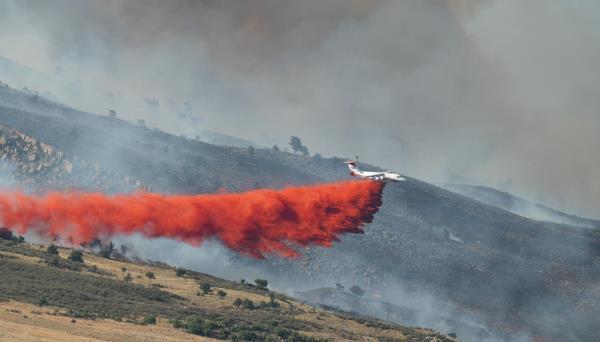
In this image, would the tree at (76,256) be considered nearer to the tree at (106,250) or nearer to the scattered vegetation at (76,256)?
the scattered vegetation at (76,256)

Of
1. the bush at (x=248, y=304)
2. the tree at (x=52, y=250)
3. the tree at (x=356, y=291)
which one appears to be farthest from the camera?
the tree at (x=356, y=291)

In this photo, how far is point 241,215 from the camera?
11269 cm

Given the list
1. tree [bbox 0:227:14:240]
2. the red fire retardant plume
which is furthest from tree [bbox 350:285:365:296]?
tree [bbox 0:227:14:240]

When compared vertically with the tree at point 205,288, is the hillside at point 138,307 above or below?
below

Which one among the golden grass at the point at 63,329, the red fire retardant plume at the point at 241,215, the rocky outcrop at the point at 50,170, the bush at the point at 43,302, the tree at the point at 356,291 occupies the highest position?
the rocky outcrop at the point at 50,170

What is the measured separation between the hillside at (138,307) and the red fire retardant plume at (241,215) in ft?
22.1

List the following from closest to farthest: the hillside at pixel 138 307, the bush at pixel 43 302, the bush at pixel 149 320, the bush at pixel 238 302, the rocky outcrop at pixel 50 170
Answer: the hillside at pixel 138 307, the bush at pixel 43 302, the bush at pixel 149 320, the bush at pixel 238 302, the rocky outcrop at pixel 50 170

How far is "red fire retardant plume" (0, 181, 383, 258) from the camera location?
10738cm

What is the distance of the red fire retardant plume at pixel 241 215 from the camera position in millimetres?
107375

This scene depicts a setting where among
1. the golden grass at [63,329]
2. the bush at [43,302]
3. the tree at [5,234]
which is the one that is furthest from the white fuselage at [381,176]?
the tree at [5,234]

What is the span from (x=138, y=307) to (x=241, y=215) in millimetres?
21203

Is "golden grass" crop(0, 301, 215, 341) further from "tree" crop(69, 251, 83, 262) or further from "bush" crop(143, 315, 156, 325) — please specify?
"tree" crop(69, 251, 83, 262)

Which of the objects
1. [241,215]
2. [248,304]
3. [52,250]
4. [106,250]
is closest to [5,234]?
[52,250]

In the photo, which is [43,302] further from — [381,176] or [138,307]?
[381,176]
